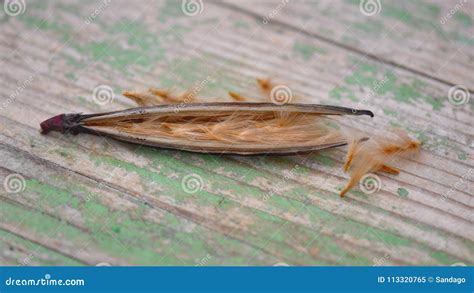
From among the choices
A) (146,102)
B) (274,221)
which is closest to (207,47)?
(146,102)

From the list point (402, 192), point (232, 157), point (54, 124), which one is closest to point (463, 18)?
point (402, 192)

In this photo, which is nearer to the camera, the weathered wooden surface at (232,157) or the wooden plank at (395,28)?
the weathered wooden surface at (232,157)

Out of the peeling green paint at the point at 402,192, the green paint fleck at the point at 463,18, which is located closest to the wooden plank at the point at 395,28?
the green paint fleck at the point at 463,18

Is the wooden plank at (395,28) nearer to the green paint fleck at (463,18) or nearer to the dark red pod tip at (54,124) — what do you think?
the green paint fleck at (463,18)

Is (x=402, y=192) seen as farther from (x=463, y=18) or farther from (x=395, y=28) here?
(x=463, y=18)

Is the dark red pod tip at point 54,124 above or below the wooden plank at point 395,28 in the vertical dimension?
below

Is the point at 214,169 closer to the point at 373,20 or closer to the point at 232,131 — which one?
the point at 232,131

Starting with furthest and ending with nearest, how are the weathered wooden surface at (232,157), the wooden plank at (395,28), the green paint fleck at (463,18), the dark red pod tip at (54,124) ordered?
the green paint fleck at (463,18) → the wooden plank at (395,28) → the dark red pod tip at (54,124) → the weathered wooden surface at (232,157)

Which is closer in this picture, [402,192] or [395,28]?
[402,192]

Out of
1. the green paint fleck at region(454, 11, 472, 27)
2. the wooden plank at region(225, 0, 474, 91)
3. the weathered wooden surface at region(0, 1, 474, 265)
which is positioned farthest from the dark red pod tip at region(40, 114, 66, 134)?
the green paint fleck at region(454, 11, 472, 27)
